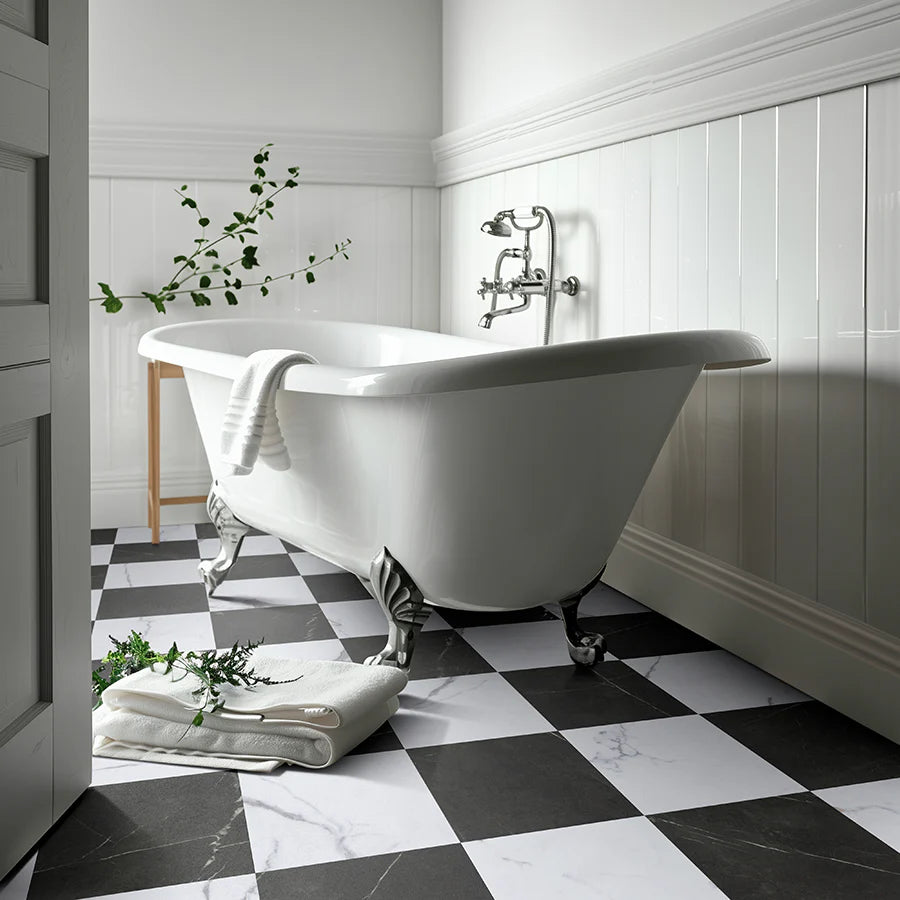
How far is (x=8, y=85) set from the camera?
1.27m

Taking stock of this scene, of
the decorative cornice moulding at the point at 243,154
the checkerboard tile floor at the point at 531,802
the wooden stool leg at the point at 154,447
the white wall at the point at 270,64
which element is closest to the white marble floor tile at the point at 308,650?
the checkerboard tile floor at the point at 531,802

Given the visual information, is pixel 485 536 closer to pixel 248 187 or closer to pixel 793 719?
pixel 793 719

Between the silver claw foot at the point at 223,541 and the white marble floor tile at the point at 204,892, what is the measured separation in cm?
138

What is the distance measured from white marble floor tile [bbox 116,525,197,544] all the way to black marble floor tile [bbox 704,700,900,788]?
2.05 m

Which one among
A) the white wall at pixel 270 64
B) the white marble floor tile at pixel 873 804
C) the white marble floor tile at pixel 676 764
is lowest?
the white marble floor tile at pixel 873 804

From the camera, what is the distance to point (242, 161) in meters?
3.63

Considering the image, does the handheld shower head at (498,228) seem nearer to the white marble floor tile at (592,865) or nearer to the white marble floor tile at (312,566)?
the white marble floor tile at (312,566)

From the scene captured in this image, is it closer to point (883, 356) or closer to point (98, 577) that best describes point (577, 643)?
point (883, 356)

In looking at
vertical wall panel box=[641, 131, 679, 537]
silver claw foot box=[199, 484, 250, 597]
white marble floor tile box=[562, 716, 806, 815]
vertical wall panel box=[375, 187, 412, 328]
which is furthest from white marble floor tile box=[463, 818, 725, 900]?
vertical wall panel box=[375, 187, 412, 328]

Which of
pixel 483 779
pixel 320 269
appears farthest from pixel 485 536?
pixel 320 269

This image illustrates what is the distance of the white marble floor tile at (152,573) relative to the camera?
2785 millimetres

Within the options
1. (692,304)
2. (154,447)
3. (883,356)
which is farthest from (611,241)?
(154,447)

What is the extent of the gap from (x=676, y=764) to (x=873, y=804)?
0.98 feet

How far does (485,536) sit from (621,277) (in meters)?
1.05
